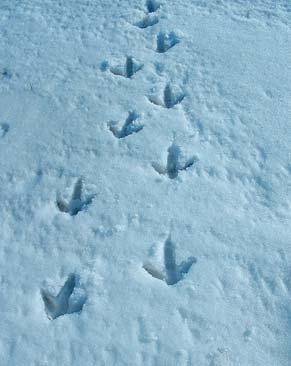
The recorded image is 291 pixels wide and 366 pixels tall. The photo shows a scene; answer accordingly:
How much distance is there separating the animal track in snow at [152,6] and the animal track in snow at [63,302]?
2091 mm

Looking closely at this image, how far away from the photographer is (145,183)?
2.43 meters

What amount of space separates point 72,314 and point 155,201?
2.19 feet

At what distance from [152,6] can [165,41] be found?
424 mm

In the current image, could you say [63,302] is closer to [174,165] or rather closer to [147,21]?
[174,165]

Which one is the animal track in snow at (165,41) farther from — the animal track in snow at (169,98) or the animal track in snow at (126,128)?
the animal track in snow at (126,128)

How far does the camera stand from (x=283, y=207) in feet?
7.59

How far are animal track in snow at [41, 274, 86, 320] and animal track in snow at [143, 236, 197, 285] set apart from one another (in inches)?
12.7

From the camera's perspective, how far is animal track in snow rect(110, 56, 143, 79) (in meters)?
2.98

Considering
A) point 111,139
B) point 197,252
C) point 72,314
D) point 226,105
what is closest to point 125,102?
point 111,139

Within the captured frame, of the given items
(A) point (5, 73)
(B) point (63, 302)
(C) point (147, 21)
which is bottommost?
(B) point (63, 302)

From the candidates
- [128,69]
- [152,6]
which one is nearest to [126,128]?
[128,69]

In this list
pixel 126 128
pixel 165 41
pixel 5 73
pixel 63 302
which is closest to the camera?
pixel 63 302

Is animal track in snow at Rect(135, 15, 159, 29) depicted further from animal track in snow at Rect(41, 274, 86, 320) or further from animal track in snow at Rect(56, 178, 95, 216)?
animal track in snow at Rect(41, 274, 86, 320)

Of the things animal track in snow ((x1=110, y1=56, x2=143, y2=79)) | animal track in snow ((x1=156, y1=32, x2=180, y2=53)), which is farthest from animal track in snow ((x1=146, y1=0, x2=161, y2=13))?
animal track in snow ((x1=110, y1=56, x2=143, y2=79))
